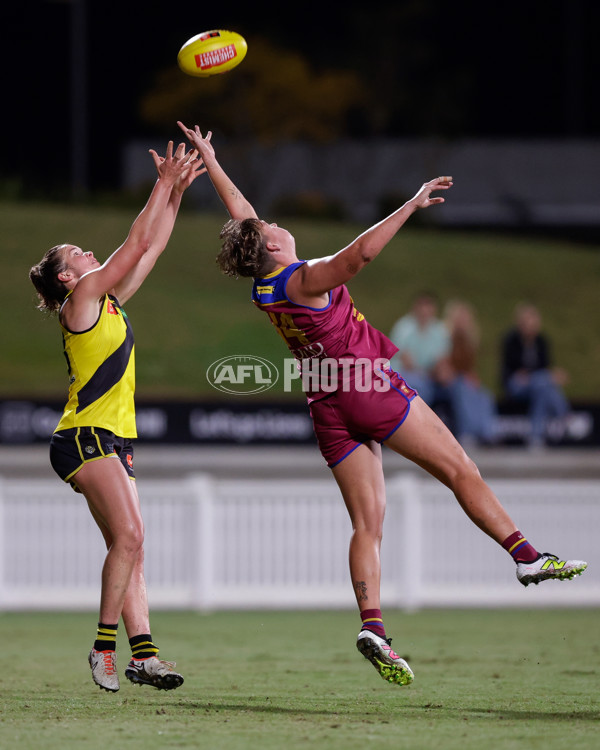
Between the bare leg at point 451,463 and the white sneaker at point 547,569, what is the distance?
19 centimetres

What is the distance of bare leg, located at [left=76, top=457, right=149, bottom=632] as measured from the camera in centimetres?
539

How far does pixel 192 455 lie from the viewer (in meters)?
15.3

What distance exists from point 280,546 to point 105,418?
192 inches

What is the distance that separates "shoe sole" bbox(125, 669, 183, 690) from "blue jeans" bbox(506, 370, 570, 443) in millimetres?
9337

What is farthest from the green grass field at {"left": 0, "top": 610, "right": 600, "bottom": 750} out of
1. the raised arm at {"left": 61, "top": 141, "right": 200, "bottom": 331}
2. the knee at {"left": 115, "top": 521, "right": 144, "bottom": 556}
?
the raised arm at {"left": 61, "top": 141, "right": 200, "bottom": 331}

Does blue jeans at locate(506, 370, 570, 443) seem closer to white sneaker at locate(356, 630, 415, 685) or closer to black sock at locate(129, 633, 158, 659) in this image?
white sneaker at locate(356, 630, 415, 685)

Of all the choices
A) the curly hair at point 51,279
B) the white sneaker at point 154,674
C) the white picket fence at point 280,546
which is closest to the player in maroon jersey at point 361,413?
the curly hair at point 51,279

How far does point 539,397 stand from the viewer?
1443 cm

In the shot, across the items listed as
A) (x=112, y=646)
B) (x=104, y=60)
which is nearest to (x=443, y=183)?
(x=112, y=646)

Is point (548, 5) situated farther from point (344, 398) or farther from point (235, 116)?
point (344, 398)

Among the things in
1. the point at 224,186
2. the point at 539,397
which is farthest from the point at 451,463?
the point at 539,397

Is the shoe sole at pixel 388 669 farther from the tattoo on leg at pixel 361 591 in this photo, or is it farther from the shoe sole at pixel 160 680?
the shoe sole at pixel 160 680

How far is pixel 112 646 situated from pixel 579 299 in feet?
70.2

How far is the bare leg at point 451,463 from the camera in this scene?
5.48 metres
